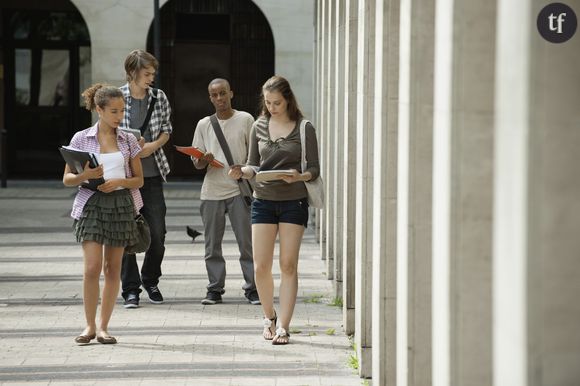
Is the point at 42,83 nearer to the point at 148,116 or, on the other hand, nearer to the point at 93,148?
A: the point at 148,116

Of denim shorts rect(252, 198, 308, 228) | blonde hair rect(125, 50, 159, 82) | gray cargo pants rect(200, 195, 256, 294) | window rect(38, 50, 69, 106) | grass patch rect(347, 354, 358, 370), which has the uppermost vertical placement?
window rect(38, 50, 69, 106)

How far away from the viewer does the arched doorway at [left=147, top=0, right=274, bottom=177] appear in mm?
24828

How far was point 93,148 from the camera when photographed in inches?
346

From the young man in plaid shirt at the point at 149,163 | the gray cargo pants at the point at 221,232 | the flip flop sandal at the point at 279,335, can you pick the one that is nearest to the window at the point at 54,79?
the young man in plaid shirt at the point at 149,163

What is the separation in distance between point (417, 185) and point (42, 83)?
69.2 feet

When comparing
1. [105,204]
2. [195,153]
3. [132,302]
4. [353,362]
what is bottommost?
[353,362]

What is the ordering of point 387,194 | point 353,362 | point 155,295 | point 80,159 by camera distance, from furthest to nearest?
1. point 155,295
2. point 80,159
3. point 353,362
4. point 387,194

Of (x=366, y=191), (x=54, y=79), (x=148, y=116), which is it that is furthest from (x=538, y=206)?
(x=54, y=79)

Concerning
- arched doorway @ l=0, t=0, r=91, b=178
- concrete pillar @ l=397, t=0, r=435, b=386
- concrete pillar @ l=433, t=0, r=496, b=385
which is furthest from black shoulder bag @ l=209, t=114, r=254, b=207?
arched doorway @ l=0, t=0, r=91, b=178

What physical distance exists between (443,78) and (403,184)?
1.20m

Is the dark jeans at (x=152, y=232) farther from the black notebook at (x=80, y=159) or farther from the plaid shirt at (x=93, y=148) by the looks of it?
the black notebook at (x=80, y=159)

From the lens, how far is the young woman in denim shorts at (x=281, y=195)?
878 centimetres

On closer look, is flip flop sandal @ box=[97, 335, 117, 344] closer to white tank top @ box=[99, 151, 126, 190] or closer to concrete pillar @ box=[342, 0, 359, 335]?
white tank top @ box=[99, 151, 126, 190]

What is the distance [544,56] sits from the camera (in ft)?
11.5
